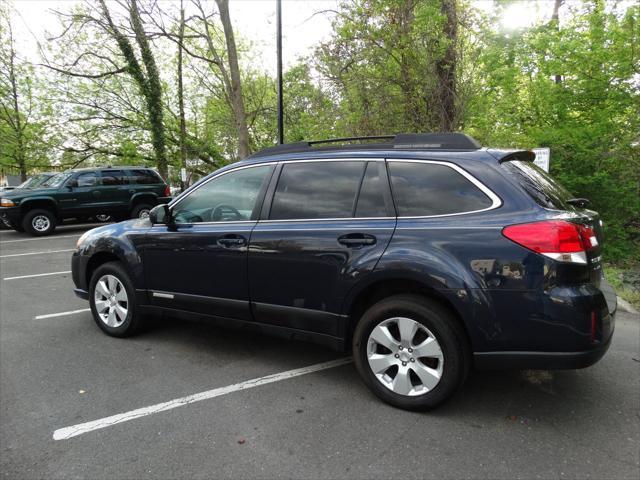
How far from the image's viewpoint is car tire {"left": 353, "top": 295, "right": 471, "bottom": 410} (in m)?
2.74

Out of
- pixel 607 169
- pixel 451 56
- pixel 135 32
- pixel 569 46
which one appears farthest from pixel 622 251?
pixel 135 32

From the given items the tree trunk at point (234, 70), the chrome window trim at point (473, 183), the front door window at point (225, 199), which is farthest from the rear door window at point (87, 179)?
the chrome window trim at point (473, 183)

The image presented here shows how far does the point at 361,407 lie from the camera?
300 cm

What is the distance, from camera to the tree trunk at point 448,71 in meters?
9.73

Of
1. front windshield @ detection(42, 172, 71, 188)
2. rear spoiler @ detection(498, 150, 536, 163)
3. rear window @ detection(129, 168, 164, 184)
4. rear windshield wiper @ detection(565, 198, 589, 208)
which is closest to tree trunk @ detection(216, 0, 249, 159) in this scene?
rear window @ detection(129, 168, 164, 184)

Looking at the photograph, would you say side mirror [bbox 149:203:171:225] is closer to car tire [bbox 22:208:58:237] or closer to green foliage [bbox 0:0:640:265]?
green foliage [bbox 0:0:640:265]

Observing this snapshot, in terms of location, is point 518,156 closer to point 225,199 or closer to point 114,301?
point 225,199

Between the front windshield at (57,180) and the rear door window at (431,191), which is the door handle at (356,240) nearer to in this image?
the rear door window at (431,191)

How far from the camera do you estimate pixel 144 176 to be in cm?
1455

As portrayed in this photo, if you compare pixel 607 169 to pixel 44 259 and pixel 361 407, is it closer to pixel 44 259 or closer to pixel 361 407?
pixel 361 407

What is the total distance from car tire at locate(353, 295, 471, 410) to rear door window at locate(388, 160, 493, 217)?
0.59m

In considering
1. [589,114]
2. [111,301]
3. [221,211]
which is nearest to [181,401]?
[221,211]

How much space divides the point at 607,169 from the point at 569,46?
2.49m

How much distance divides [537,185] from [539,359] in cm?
107
